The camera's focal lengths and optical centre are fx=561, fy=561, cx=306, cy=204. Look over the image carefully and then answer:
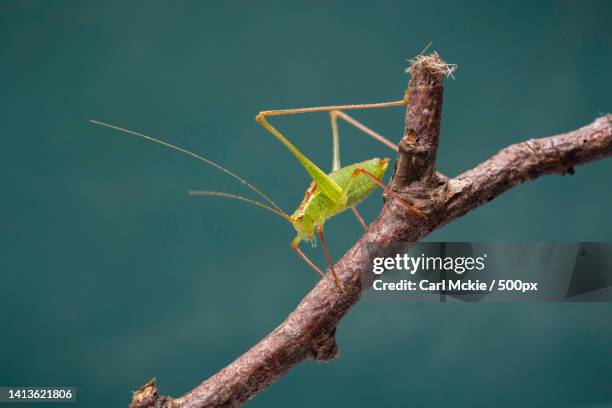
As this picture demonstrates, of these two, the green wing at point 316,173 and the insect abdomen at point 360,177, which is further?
the insect abdomen at point 360,177

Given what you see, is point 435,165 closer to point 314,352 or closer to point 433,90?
point 433,90

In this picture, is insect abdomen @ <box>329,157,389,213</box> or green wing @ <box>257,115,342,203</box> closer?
green wing @ <box>257,115,342,203</box>

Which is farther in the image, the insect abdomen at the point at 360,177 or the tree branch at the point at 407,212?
the insect abdomen at the point at 360,177

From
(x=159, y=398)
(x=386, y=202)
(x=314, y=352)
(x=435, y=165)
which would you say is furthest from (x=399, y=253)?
(x=159, y=398)

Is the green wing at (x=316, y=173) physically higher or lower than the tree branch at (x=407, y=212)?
higher

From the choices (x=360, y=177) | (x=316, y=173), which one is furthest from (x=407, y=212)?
(x=316, y=173)

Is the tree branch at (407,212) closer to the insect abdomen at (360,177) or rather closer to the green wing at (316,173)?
the insect abdomen at (360,177)

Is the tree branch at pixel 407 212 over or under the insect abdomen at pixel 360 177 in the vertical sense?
under

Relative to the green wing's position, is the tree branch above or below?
below

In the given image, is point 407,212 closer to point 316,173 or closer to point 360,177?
point 360,177

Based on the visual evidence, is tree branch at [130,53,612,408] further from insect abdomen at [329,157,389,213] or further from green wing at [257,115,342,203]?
green wing at [257,115,342,203]
